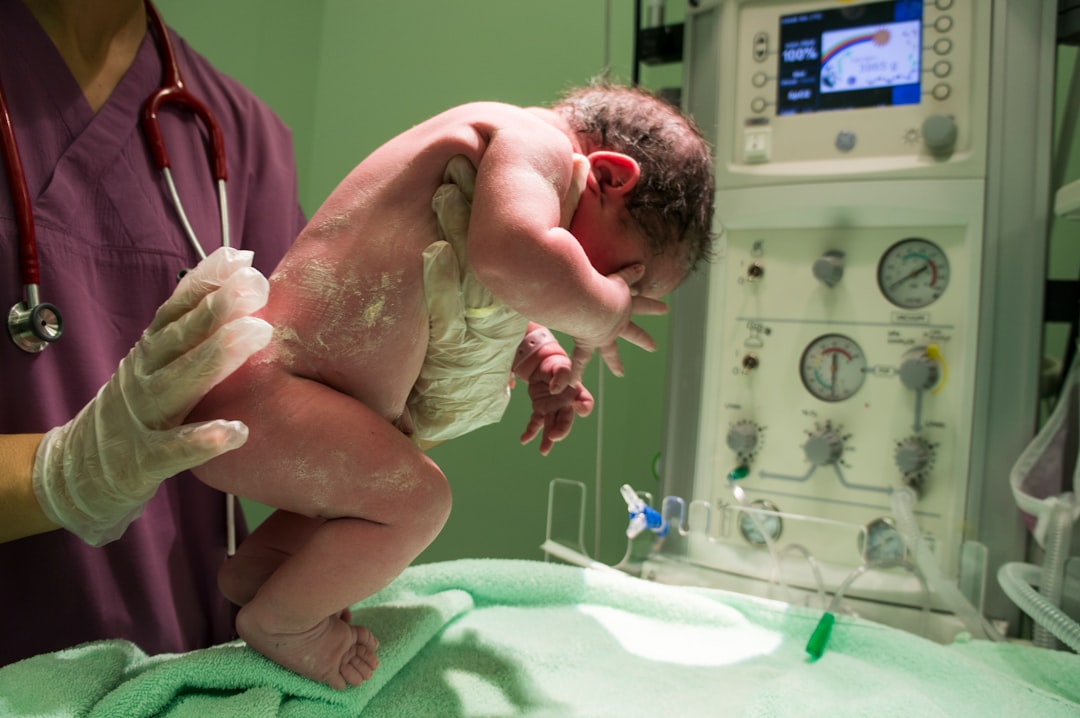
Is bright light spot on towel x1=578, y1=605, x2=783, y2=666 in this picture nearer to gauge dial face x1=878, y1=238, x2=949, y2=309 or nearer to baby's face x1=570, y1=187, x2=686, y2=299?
baby's face x1=570, y1=187, x2=686, y2=299

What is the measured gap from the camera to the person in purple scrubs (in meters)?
0.67

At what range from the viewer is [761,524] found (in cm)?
126

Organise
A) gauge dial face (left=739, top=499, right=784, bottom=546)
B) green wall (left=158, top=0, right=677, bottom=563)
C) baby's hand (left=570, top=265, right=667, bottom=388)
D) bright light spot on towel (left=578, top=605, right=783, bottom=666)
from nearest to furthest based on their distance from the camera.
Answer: baby's hand (left=570, top=265, right=667, bottom=388), bright light spot on towel (left=578, top=605, right=783, bottom=666), gauge dial face (left=739, top=499, right=784, bottom=546), green wall (left=158, top=0, right=677, bottom=563)

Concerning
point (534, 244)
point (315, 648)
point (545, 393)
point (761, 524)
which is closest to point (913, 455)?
point (761, 524)

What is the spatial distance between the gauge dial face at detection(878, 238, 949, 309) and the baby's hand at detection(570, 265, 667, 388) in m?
0.60

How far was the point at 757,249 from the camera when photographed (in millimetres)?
1315

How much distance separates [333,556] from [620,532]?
3.75 ft

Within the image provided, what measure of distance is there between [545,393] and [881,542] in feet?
2.19

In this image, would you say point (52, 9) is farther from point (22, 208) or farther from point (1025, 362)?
point (1025, 362)

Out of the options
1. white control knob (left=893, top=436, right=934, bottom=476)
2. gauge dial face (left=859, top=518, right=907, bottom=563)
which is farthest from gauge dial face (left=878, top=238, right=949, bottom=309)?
gauge dial face (left=859, top=518, right=907, bottom=563)

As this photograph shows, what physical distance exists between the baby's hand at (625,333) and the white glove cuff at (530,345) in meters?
0.08

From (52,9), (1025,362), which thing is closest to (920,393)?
(1025,362)

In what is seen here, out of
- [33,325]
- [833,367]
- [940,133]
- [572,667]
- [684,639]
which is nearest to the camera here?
[33,325]

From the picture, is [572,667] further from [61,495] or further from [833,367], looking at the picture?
[833,367]
